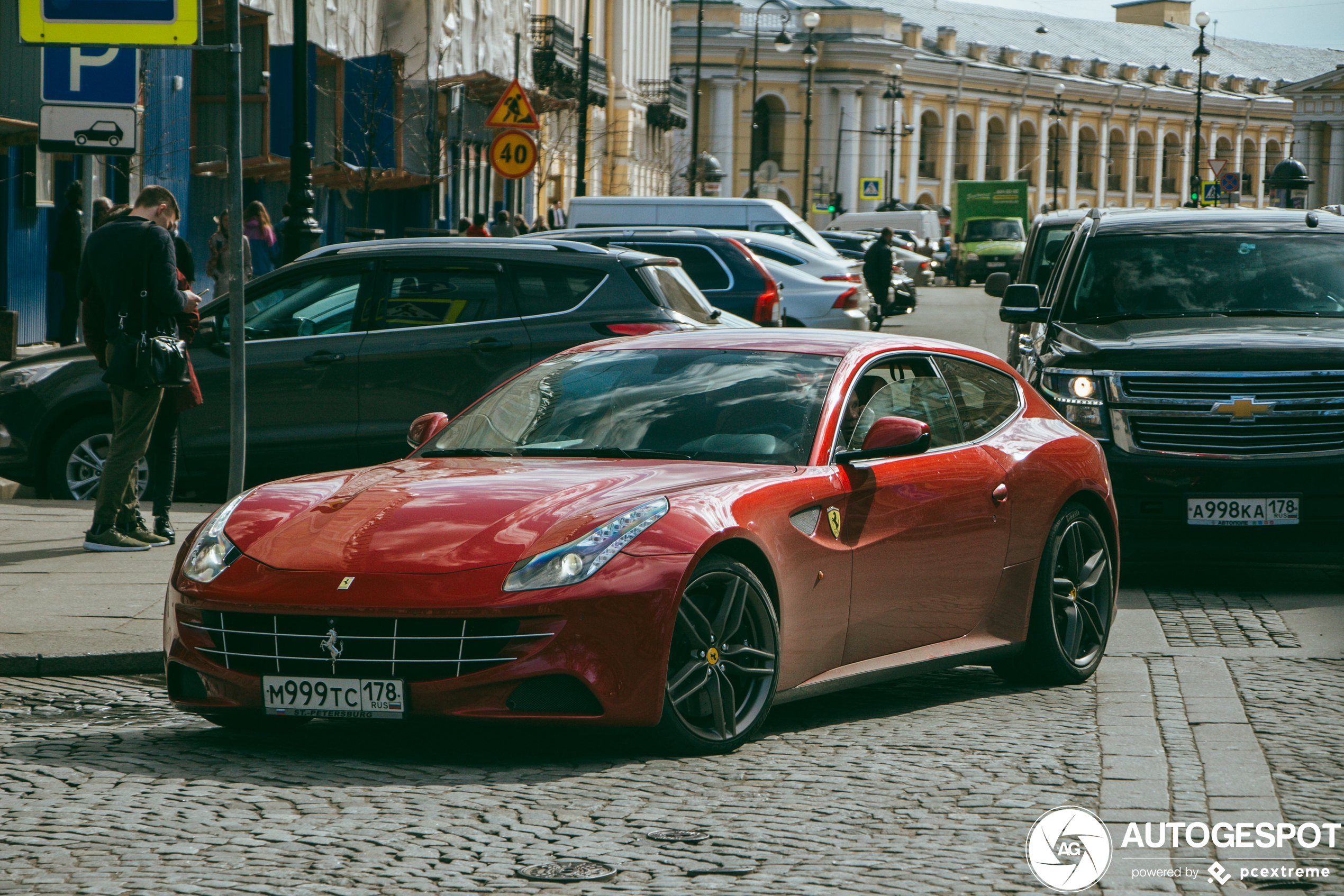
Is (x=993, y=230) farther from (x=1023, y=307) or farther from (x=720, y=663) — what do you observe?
(x=720, y=663)

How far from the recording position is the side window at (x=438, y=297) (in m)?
12.0

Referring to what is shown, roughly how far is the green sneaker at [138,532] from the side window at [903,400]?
469 cm

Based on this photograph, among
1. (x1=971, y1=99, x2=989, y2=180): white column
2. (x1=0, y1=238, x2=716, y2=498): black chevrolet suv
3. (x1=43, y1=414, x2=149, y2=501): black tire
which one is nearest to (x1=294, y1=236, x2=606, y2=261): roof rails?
(x1=0, y1=238, x2=716, y2=498): black chevrolet suv

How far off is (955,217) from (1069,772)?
237 ft

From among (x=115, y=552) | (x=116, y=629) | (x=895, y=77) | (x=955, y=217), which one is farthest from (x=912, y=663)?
A: (x=895, y=77)

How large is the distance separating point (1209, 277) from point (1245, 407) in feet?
5.17

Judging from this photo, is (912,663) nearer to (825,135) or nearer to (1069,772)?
(1069,772)

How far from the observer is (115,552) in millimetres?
9984

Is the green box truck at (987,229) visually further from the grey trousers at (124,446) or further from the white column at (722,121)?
the grey trousers at (124,446)

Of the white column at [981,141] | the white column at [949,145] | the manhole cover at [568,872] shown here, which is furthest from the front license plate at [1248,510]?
the white column at [981,141]

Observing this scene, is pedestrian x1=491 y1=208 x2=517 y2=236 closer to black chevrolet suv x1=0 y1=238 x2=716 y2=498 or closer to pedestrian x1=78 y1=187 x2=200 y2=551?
black chevrolet suv x1=0 y1=238 x2=716 y2=498

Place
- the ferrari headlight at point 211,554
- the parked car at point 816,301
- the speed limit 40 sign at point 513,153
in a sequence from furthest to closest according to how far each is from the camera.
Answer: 1. the parked car at point 816,301
2. the speed limit 40 sign at point 513,153
3. the ferrari headlight at point 211,554

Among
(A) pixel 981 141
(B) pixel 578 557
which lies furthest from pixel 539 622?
(A) pixel 981 141

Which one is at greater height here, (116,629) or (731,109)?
(731,109)
